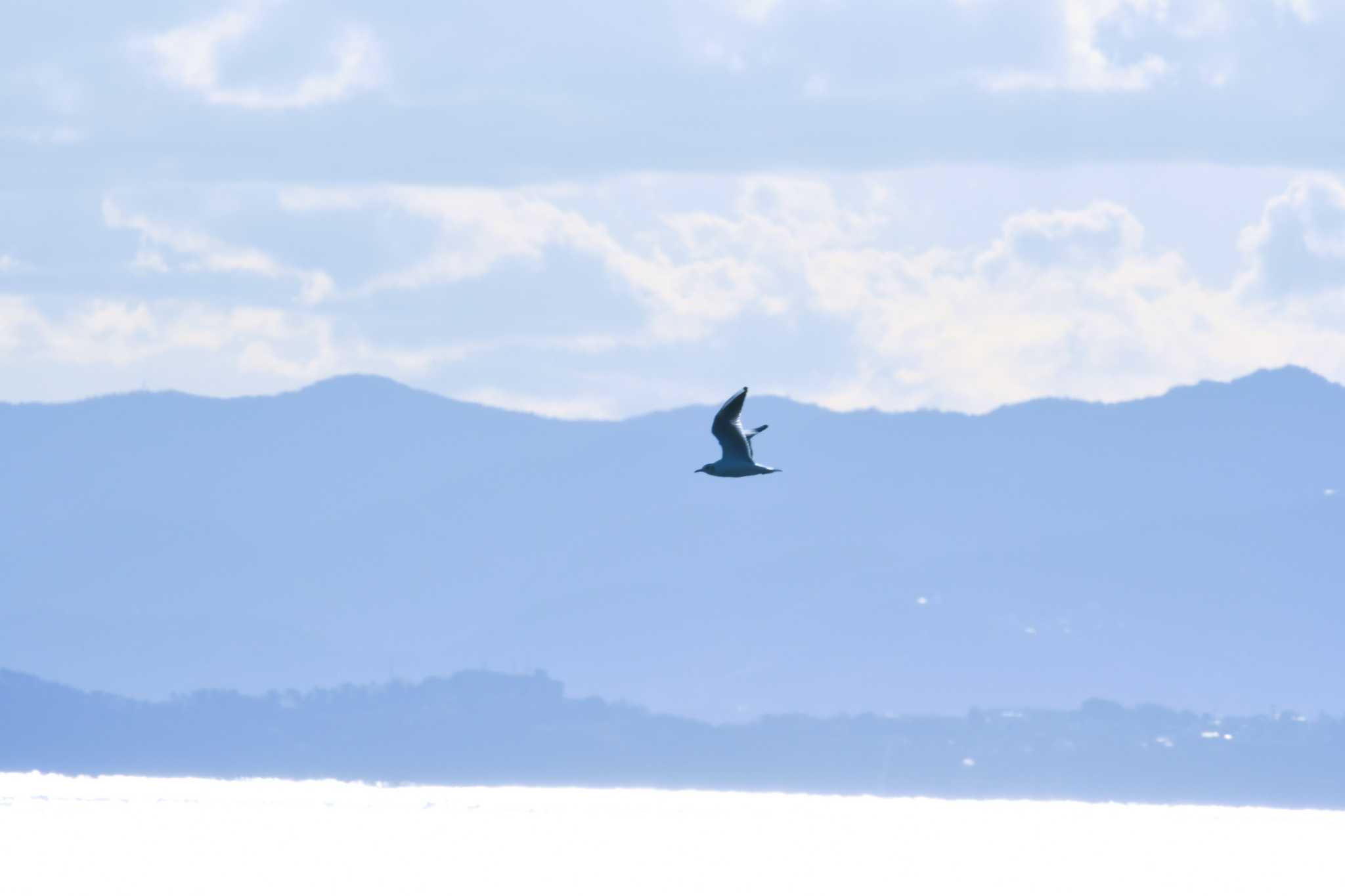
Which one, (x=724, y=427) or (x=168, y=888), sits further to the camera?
(x=168, y=888)

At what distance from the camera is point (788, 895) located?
655 feet

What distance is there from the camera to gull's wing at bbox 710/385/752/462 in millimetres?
68688

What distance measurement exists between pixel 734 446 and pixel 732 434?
18.1 inches

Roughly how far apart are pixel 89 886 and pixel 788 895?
44.2 m

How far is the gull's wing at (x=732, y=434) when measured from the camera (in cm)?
6869

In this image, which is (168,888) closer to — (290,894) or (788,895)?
(290,894)

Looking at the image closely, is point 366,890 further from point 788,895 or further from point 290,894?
point 788,895

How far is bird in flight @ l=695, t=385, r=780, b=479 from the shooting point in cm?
6900

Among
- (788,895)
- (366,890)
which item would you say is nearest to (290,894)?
(366,890)

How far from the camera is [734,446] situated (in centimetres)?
7012

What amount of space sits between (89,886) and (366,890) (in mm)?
17441

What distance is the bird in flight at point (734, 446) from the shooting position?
69000mm

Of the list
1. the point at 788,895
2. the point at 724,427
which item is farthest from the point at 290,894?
the point at 724,427

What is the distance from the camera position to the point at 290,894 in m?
194
